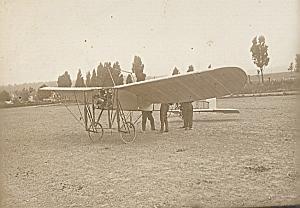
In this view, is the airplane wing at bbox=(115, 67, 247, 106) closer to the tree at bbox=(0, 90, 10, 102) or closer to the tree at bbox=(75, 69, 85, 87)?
the tree at bbox=(75, 69, 85, 87)

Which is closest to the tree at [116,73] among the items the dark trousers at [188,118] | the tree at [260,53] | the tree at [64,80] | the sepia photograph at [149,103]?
the sepia photograph at [149,103]

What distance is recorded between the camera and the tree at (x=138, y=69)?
1498mm

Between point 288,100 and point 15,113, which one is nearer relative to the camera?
point 15,113

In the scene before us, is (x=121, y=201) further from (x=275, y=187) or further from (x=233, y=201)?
(x=275, y=187)

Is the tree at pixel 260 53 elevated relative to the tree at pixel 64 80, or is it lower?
→ elevated

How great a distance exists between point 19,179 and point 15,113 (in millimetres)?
199

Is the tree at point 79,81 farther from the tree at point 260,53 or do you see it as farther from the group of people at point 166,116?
the tree at point 260,53

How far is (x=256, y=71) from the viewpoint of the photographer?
5.08 feet

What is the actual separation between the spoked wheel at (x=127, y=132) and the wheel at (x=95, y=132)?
0.21ft

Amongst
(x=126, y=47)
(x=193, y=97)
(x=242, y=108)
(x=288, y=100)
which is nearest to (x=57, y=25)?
(x=126, y=47)

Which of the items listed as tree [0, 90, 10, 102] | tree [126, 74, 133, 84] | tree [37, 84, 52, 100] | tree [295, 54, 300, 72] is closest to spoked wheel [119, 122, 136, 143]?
tree [126, 74, 133, 84]

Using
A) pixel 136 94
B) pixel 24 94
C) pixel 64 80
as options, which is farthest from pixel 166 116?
pixel 24 94

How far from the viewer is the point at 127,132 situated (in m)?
1.54

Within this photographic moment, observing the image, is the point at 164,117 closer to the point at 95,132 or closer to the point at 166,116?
the point at 166,116
